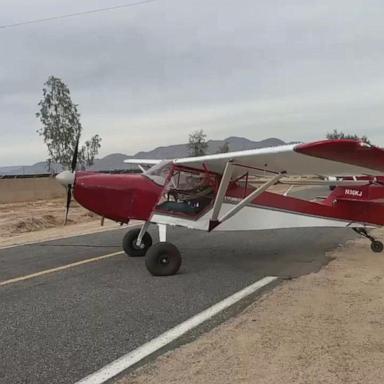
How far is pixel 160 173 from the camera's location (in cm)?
985

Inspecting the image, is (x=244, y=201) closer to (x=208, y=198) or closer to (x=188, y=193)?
(x=208, y=198)

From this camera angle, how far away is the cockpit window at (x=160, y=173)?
9.75 meters

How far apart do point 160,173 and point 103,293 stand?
3.22m

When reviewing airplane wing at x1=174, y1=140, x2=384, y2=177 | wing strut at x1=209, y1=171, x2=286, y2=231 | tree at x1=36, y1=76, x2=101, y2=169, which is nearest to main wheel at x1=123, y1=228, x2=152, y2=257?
wing strut at x1=209, y1=171, x2=286, y2=231

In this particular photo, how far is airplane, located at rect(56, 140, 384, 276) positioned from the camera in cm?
885

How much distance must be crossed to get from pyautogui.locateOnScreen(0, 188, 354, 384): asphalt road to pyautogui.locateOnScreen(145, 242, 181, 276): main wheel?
0.51ft

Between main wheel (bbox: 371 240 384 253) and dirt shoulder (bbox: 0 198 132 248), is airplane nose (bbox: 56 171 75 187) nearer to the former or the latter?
dirt shoulder (bbox: 0 198 132 248)

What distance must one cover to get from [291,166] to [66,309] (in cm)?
469

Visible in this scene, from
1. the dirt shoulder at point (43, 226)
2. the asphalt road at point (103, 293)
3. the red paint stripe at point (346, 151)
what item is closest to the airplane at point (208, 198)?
the asphalt road at point (103, 293)

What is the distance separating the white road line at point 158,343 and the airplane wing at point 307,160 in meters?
2.13

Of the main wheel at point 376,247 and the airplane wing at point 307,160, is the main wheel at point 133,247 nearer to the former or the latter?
the airplane wing at point 307,160

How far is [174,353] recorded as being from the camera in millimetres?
4797

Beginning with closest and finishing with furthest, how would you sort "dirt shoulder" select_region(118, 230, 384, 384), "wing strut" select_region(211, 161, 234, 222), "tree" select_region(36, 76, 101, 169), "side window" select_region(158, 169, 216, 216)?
"dirt shoulder" select_region(118, 230, 384, 384), "wing strut" select_region(211, 161, 234, 222), "side window" select_region(158, 169, 216, 216), "tree" select_region(36, 76, 101, 169)

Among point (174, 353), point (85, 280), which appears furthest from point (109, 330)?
point (85, 280)
